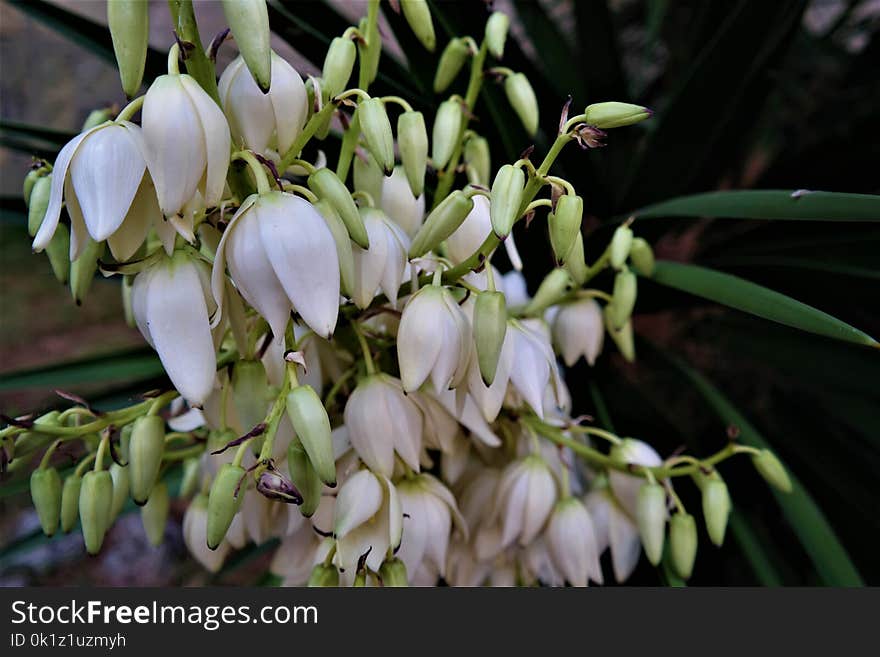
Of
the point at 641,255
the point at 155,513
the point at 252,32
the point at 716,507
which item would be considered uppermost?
the point at 252,32

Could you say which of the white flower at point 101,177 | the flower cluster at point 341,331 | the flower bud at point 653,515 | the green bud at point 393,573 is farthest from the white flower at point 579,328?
the white flower at point 101,177

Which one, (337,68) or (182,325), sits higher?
(337,68)

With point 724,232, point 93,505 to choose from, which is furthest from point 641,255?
point 724,232

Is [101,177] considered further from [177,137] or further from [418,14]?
[418,14]

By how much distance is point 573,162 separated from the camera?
2.26ft

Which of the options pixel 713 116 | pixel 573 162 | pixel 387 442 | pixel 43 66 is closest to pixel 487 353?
pixel 387 442

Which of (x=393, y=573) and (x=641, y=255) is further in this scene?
(x=641, y=255)

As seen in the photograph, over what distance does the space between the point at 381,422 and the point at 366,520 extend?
57 mm

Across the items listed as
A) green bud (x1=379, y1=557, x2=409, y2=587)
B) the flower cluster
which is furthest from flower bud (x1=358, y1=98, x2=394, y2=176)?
green bud (x1=379, y1=557, x2=409, y2=587)

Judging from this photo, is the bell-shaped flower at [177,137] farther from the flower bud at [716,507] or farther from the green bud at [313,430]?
the flower bud at [716,507]

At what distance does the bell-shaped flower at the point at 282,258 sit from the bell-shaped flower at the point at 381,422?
86 mm

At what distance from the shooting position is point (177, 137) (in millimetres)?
327

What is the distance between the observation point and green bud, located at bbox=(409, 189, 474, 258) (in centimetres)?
37

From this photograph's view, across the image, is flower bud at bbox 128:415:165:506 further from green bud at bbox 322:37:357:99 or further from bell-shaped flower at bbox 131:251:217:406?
green bud at bbox 322:37:357:99
